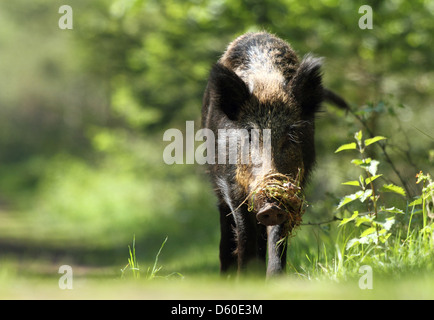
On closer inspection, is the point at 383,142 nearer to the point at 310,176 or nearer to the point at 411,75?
the point at 310,176

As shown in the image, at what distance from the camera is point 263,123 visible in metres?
5.45

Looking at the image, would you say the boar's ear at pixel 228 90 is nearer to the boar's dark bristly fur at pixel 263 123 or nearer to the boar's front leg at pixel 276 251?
the boar's dark bristly fur at pixel 263 123

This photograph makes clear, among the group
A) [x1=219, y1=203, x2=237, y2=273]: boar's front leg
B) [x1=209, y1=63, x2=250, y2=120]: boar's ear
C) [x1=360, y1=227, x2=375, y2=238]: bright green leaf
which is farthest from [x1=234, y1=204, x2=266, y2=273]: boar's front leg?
[x1=360, y1=227, x2=375, y2=238]: bright green leaf

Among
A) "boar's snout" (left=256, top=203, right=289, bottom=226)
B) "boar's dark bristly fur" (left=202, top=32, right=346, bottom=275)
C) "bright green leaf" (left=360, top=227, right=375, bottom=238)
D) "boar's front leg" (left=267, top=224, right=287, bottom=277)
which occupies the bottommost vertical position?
"boar's front leg" (left=267, top=224, right=287, bottom=277)

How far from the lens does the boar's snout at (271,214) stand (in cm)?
470

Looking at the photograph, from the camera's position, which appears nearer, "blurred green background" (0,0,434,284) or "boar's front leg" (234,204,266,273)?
"boar's front leg" (234,204,266,273)

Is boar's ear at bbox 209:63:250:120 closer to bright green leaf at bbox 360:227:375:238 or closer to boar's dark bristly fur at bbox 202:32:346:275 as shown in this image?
boar's dark bristly fur at bbox 202:32:346:275

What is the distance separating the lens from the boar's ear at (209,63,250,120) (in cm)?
565

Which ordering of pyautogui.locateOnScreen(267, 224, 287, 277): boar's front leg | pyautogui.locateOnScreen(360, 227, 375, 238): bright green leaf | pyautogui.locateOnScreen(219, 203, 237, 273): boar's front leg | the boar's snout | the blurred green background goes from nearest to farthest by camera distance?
the boar's snout → pyautogui.locateOnScreen(360, 227, 375, 238): bright green leaf → pyautogui.locateOnScreen(267, 224, 287, 277): boar's front leg → pyautogui.locateOnScreen(219, 203, 237, 273): boar's front leg → the blurred green background

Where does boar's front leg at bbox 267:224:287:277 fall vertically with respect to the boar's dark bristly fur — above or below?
Result: below

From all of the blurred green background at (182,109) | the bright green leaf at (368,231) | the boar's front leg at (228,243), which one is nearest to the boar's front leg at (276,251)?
the bright green leaf at (368,231)

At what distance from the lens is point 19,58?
24.8 metres

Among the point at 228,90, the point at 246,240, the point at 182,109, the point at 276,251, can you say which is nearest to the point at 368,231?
the point at 276,251

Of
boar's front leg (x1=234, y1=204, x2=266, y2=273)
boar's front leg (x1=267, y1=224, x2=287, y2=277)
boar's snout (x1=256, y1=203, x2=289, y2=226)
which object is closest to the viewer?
boar's snout (x1=256, y1=203, x2=289, y2=226)
